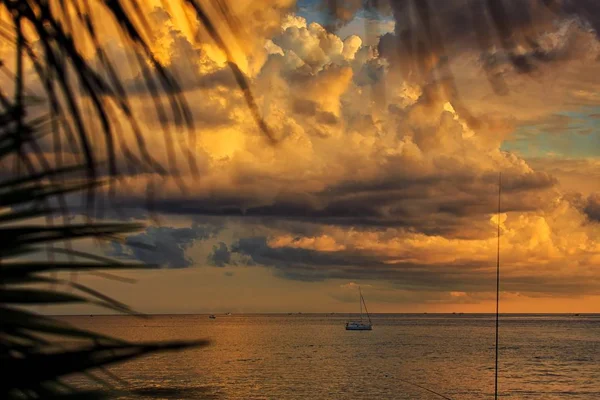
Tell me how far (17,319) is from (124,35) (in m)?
0.40

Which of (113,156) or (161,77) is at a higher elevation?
(161,77)

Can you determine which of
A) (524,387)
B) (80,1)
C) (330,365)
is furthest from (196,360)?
(80,1)

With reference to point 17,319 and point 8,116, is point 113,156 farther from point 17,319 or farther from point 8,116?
point 17,319

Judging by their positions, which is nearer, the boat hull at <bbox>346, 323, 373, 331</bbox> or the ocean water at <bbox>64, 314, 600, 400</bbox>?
the ocean water at <bbox>64, 314, 600, 400</bbox>

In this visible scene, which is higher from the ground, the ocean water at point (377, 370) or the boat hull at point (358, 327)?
the boat hull at point (358, 327)

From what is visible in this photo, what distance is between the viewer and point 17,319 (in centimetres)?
64

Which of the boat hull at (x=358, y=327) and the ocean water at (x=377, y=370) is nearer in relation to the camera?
the ocean water at (x=377, y=370)

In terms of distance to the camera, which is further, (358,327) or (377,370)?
(358,327)

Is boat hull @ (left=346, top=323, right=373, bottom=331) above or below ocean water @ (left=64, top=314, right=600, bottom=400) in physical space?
above

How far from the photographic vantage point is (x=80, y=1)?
3.14 feet

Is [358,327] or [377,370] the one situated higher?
[358,327]

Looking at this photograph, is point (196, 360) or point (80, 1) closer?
point (80, 1)

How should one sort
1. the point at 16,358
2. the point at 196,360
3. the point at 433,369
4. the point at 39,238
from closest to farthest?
the point at 16,358 < the point at 39,238 < the point at 433,369 < the point at 196,360

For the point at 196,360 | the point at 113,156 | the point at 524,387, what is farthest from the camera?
the point at 196,360
